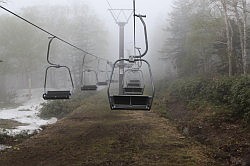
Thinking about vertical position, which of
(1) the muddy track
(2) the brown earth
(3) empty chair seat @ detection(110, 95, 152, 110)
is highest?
(3) empty chair seat @ detection(110, 95, 152, 110)

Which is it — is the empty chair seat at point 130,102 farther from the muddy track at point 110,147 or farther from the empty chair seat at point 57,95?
the empty chair seat at point 57,95

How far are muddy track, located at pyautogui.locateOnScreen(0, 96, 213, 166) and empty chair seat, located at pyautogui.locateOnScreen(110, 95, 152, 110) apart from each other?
1.65 metres

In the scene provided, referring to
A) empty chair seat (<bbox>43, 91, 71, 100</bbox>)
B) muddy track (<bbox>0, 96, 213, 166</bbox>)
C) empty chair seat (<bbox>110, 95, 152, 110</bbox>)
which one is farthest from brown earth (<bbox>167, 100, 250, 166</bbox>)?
empty chair seat (<bbox>43, 91, 71, 100</bbox>)

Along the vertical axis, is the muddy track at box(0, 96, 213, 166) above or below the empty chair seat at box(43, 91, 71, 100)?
below

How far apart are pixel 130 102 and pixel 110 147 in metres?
2.80

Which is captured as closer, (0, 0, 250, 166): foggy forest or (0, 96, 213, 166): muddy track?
(0, 96, 213, 166): muddy track

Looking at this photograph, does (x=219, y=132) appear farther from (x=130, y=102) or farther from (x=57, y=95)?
(x=57, y=95)

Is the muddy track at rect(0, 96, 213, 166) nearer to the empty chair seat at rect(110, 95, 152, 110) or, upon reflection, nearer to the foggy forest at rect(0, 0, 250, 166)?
the foggy forest at rect(0, 0, 250, 166)

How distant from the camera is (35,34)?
156 ft

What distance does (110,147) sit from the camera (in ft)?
42.2

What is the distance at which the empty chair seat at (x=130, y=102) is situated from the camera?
10609mm

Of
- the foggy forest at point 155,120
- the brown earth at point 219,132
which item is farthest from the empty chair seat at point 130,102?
the brown earth at point 219,132

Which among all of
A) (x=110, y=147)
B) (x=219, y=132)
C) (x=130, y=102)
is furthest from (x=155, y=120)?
(x=130, y=102)

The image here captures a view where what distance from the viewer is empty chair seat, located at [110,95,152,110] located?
10609 millimetres
